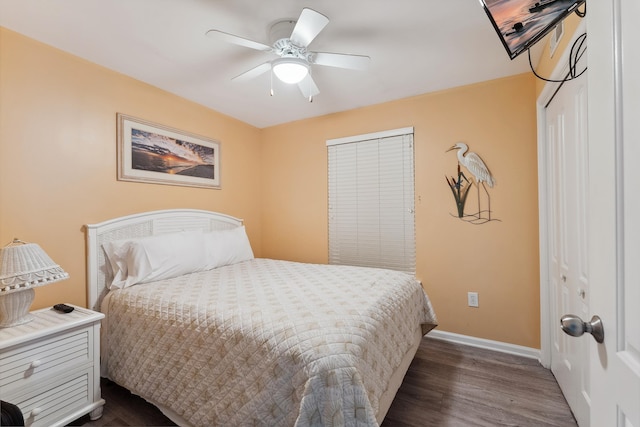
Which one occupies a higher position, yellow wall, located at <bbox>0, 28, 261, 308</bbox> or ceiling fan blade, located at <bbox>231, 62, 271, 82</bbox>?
ceiling fan blade, located at <bbox>231, 62, 271, 82</bbox>

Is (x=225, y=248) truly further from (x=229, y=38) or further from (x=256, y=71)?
(x=229, y=38)

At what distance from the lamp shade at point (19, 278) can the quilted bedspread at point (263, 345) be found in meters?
0.44

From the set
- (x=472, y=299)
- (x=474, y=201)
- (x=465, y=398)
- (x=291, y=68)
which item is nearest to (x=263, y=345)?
(x=465, y=398)

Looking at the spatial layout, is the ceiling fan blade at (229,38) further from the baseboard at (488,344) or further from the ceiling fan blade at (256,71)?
the baseboard at (488,344)

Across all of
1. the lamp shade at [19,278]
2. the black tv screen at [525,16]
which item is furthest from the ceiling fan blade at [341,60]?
the lamp shade at [19,278]

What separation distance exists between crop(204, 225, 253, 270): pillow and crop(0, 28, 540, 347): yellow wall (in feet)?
1.38

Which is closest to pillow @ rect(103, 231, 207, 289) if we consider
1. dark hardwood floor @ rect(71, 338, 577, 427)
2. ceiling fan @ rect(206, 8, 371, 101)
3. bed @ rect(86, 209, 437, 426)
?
bed @ rect(86, 209, 437, 426)

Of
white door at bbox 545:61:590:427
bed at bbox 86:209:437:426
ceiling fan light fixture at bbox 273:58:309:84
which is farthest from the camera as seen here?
ceiling fan light fixture at bbox 273:58:309:84

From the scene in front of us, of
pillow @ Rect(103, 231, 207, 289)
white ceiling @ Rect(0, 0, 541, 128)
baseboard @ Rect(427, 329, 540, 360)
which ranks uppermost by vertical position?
white ceiling @ Rect(0, 0, 541, 128)

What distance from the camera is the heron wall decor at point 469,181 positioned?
257 cm

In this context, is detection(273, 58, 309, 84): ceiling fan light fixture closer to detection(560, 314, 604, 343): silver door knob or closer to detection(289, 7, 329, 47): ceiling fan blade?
detection(289, 7, 329, 47): ceiling fan blade

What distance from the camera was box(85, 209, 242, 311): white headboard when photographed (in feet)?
7.04

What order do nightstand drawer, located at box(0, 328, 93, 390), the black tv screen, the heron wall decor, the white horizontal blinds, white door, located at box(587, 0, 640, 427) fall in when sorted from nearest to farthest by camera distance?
white door, located at box(587, 0, 640, 427)
the black tv screen
nightstand drawer, located at box(0, 328, 93, 390)
the heron wall decor
the white horizontal blinds

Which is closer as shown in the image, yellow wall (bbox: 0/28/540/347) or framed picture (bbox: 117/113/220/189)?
yellow wall (bbox: 0/28/540/347)
